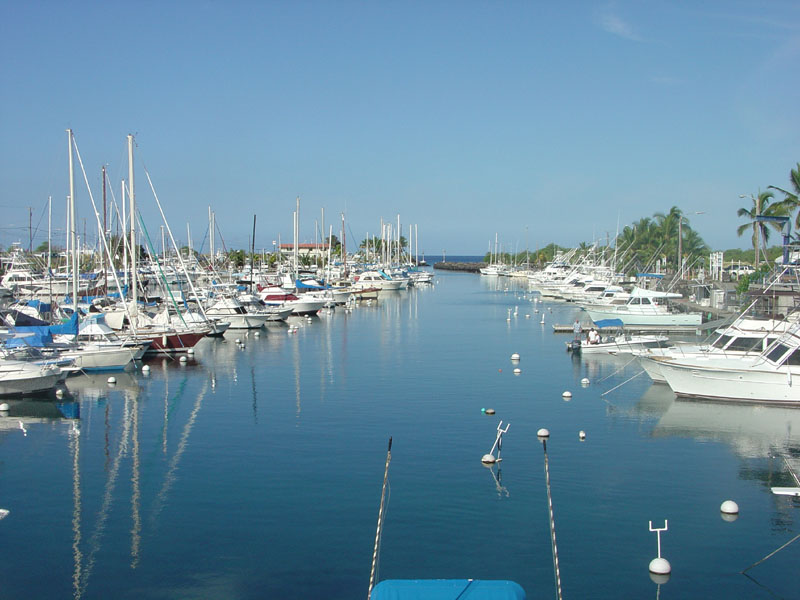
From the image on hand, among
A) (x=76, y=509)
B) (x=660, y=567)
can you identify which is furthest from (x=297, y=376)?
(x=660, y=567)

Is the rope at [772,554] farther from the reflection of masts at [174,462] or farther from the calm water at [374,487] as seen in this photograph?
the reflection of masts at [174,462]

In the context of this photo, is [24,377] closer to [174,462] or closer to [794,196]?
[174,462]

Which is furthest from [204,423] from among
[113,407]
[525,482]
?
[525,482]

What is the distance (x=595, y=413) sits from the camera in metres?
33.7

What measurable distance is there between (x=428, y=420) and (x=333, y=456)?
631 centimetres

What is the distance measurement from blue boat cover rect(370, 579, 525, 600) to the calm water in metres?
3.97

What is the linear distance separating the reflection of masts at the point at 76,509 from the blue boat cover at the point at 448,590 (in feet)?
25.0

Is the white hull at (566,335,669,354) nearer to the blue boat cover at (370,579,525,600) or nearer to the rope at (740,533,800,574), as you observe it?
the rope at (740,533,800,574)

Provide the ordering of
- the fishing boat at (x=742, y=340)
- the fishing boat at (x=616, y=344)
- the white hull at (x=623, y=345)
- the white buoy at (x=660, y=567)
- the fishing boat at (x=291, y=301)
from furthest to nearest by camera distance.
Result: the fishing boat at (x=291, y=301)
the fishing boat at (x=616, y=344)
the white hull at (x=623, y=345)
the fishing boat at (x=742, y=340)
the white buoy at (x=660, y=567)

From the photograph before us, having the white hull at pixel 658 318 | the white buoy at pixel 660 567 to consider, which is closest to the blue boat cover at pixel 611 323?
the white hull at pixel 658 318

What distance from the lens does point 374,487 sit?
2328cm

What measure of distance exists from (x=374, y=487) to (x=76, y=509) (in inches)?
326

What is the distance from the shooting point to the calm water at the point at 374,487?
17.6 metres

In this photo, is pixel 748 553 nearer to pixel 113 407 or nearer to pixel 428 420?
pixel 428 420
